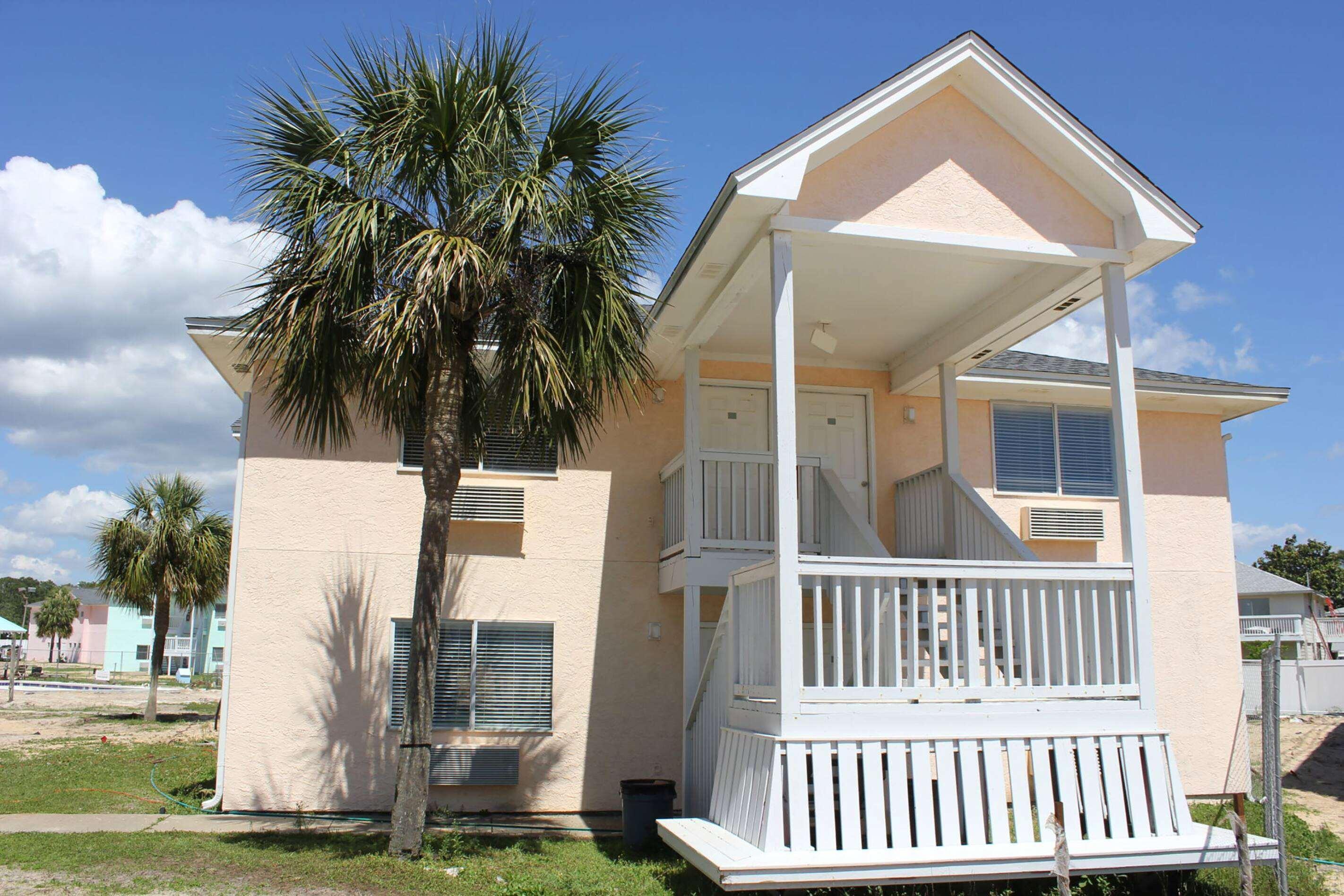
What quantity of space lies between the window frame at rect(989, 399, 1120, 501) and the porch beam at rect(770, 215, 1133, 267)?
4.38 m

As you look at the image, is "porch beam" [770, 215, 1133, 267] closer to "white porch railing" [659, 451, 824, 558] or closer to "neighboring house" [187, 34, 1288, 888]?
"neighboring house" [187, 34, 1288, 888]

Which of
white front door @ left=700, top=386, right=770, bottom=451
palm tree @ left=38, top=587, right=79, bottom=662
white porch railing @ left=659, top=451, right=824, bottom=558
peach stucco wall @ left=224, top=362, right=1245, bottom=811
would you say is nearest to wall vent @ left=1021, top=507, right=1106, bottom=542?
peach stucco wall @ left=224, top=362, right=1245, bottom=811

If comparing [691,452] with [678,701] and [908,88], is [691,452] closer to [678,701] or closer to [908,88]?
[678,701]

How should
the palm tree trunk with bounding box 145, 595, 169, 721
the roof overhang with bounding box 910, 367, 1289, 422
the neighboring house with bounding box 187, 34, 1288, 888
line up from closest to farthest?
the neighboring house with bounding box 187, 34, 1288, 888, the roof overhang with bounding box 910, 367, 1289, 422, the palm tree trunk with bounding box 145, 595, 169, 721

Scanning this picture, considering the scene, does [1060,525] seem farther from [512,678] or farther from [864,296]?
[512,678]

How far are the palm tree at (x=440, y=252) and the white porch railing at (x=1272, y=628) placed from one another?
25.8 metres

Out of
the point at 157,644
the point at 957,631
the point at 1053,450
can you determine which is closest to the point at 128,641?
the point at 157,644

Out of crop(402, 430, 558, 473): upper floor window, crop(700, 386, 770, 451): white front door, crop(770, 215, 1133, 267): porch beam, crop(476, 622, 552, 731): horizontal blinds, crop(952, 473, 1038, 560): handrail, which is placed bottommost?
crop(476, 622, 552, 731): horizontal blinds

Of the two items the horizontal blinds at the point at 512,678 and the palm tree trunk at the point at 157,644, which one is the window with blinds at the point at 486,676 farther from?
the palm tree trunk at the point at 157,644

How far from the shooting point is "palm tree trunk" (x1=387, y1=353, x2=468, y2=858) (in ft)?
25.6

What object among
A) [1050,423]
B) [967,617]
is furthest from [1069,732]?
[1050,423]

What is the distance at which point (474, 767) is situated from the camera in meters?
10.4

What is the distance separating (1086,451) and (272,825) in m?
10.3

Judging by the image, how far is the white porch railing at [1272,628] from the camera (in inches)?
1099
